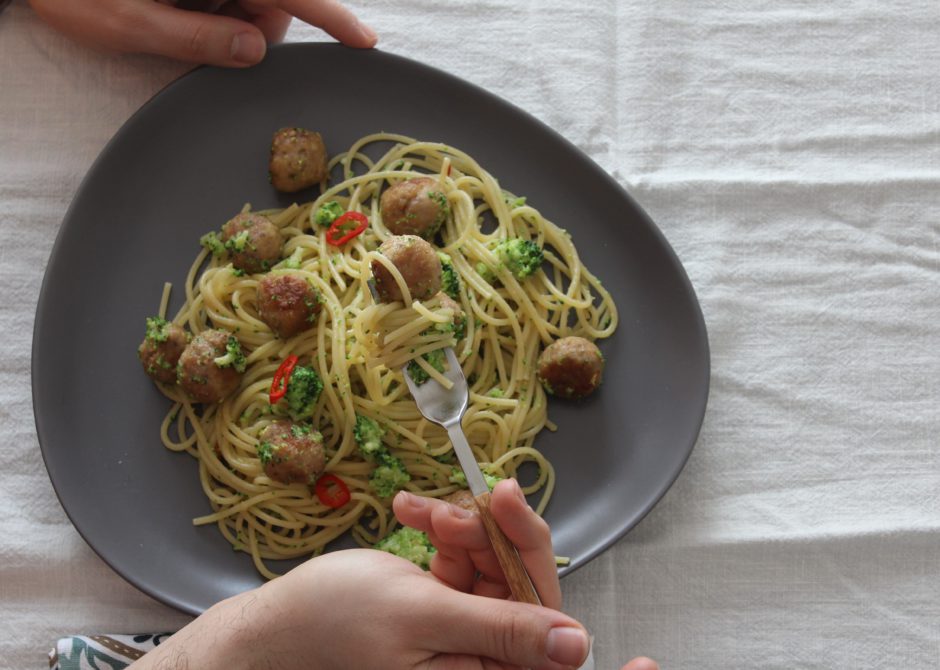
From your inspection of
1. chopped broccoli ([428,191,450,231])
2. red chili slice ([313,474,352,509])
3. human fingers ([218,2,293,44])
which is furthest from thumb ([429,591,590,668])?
human fingers ([218,2,293,44])

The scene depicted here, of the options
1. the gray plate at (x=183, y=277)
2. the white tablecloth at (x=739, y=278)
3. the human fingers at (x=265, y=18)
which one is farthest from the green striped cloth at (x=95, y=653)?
the human fingers at (x=265, y=18)

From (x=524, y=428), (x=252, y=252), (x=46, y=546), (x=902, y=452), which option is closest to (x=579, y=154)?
(x=524, y=428)

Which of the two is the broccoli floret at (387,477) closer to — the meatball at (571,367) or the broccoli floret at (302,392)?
the broccoli floret at (302,392)

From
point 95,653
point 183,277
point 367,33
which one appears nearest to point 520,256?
point 367,33

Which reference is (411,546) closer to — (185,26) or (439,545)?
(439,545)

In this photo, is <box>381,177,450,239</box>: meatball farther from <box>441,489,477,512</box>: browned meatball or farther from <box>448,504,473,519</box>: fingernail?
<box>448,504,473,519</box>: fingernail
